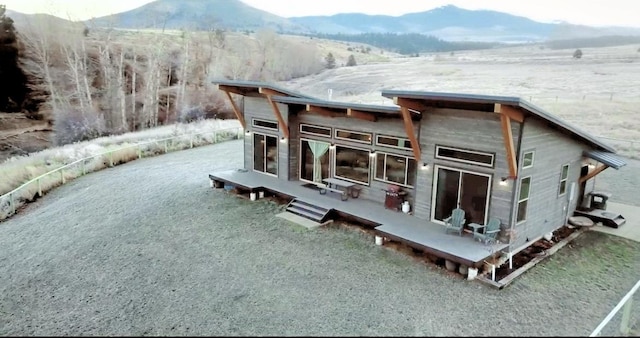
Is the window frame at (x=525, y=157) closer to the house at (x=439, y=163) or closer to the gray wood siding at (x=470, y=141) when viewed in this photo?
the house at (x=439, y=163)

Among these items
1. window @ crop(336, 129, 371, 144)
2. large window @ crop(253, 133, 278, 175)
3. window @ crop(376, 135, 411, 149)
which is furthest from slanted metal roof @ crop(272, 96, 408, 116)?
large window @ crop(253, 133, 278, 175)

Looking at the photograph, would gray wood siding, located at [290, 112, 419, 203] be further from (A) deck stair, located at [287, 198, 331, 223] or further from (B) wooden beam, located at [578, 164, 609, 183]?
(B) wooden beam, located at [578, 164, 609, 183]

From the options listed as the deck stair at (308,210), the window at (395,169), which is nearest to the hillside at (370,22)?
the deck stair at (308,210)

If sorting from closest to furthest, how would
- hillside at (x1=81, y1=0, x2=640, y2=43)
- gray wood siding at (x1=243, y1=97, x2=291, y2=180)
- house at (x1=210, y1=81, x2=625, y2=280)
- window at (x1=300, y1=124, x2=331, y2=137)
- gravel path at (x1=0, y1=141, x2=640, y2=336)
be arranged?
gravel path at (x1=0, y1=141, x2=640, y2=336) < house at (x1=210, y1=81, x2=625, y2=280) < window at (x1=300, y1=124, x2=331, y2=137) < gray wood siding at (x1=243, y1=97, x2=291, y2=180) < hillside at (x1=81, y1=0, x2=640, y2=43)

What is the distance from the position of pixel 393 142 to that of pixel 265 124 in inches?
180

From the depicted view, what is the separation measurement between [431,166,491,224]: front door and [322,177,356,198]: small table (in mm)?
2519

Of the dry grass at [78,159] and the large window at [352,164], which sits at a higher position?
the large window at [352,164]

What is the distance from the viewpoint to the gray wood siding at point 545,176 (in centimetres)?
862

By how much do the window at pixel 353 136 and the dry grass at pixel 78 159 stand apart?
32.5ft

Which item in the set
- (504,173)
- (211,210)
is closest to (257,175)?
(211,210)

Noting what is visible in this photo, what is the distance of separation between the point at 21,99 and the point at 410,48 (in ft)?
147

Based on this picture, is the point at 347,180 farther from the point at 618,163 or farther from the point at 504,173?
the point at 618,163

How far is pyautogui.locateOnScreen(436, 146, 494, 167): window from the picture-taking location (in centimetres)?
865

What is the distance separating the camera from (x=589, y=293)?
7219 mm
